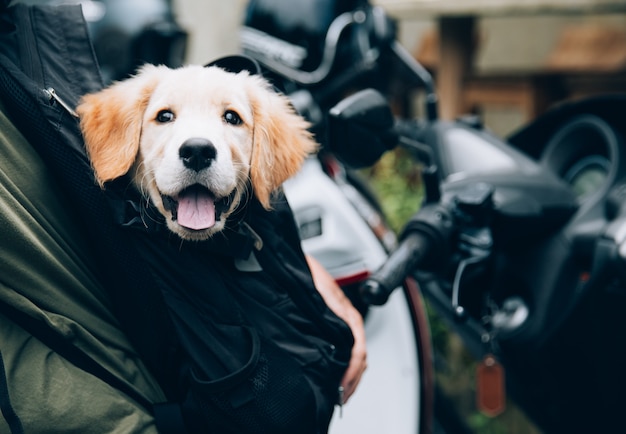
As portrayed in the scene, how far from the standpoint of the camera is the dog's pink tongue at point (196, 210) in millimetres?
1275

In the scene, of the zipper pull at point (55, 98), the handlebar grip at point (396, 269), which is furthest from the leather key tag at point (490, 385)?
the zipper pull at point (55, 98)

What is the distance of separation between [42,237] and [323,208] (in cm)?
115

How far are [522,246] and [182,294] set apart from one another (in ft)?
3.07

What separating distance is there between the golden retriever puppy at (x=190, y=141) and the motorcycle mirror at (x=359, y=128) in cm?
22

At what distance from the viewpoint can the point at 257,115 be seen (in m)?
1.43

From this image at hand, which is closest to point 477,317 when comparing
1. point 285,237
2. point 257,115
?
point 285,237

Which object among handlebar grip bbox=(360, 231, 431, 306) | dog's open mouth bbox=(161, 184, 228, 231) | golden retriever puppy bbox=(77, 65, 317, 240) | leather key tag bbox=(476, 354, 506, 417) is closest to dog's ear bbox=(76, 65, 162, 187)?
golden retriever puppy bbox=(77, 65, 317, 240)

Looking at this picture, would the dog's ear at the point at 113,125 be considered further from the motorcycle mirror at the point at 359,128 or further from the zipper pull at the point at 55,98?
the motorcycle mirror at the point at 359,128

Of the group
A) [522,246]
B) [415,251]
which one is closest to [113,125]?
[415,251]

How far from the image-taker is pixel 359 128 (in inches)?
64.8

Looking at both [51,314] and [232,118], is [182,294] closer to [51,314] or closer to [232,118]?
[51,314]

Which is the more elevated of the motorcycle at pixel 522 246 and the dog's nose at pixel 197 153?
the dog's nose at pixel 197 153

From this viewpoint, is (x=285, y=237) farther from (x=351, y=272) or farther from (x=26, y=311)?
(x=351, y=272)

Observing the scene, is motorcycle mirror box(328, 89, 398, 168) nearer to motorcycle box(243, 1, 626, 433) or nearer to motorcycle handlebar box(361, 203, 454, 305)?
motorcycle box(243, 1, 626, 433)
